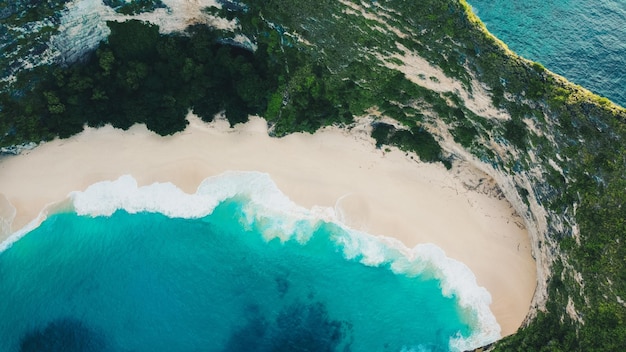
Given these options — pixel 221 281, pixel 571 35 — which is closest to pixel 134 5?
pixel 221 281

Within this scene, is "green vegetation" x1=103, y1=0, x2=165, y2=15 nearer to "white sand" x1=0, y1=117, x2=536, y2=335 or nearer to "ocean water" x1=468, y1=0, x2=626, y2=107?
"white sand" x1=0, y1=117, x2=536, y2=335

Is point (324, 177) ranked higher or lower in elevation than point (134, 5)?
lower

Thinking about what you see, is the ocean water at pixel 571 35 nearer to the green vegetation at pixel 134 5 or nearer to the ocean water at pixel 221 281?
the ocean water at pixel 221 281

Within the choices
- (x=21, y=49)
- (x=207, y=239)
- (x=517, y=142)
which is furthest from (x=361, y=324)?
(x=21, y=49)

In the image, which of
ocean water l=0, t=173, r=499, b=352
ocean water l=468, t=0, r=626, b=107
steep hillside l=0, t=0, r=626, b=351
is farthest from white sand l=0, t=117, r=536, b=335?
ocean water l=468, t=0, r=626, b=107

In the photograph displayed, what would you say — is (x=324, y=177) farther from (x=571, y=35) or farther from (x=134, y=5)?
(x=571, y=35)

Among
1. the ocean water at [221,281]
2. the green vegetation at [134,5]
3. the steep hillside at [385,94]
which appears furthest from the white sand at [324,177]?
the green vegetation at [134,5]
